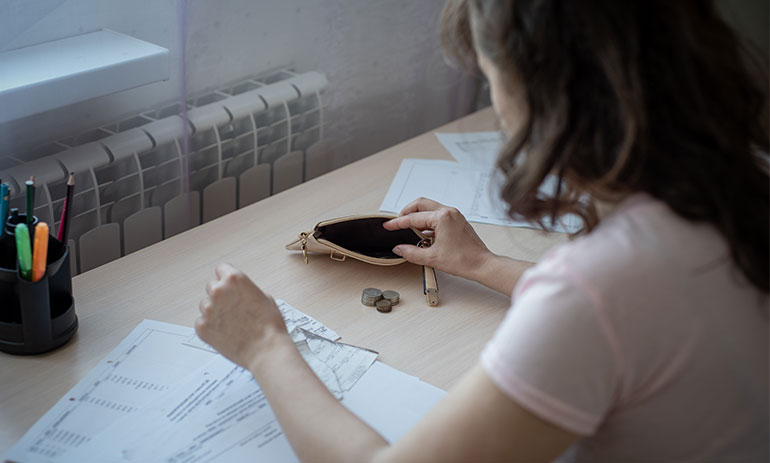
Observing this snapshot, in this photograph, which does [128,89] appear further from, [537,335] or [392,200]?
[537,335]

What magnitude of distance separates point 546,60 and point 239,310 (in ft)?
1.50

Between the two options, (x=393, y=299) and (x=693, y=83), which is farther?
(x=393, y=299)

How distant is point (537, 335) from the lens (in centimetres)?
56

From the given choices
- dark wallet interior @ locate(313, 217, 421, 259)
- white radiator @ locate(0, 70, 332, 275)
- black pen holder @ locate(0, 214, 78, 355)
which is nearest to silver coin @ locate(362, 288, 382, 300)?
dark wallet interior @ locate(313, 217, 421, 259)

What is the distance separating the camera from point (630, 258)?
1.85 feet

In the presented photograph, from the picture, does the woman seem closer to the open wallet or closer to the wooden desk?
the wooden desk

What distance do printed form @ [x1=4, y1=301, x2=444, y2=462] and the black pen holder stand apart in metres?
0.07

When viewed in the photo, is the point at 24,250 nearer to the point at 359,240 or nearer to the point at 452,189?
the point at 359,240

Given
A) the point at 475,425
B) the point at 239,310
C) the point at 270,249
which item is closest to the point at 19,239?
the point at 239,310

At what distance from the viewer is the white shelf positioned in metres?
1.05

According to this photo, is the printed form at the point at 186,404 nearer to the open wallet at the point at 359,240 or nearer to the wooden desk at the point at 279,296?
the wooden desk at the point at 279,296

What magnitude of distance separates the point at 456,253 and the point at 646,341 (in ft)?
1.74

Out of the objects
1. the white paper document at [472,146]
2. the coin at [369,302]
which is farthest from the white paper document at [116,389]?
the white paper document at [472,146]

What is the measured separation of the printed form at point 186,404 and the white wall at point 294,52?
462 mm
